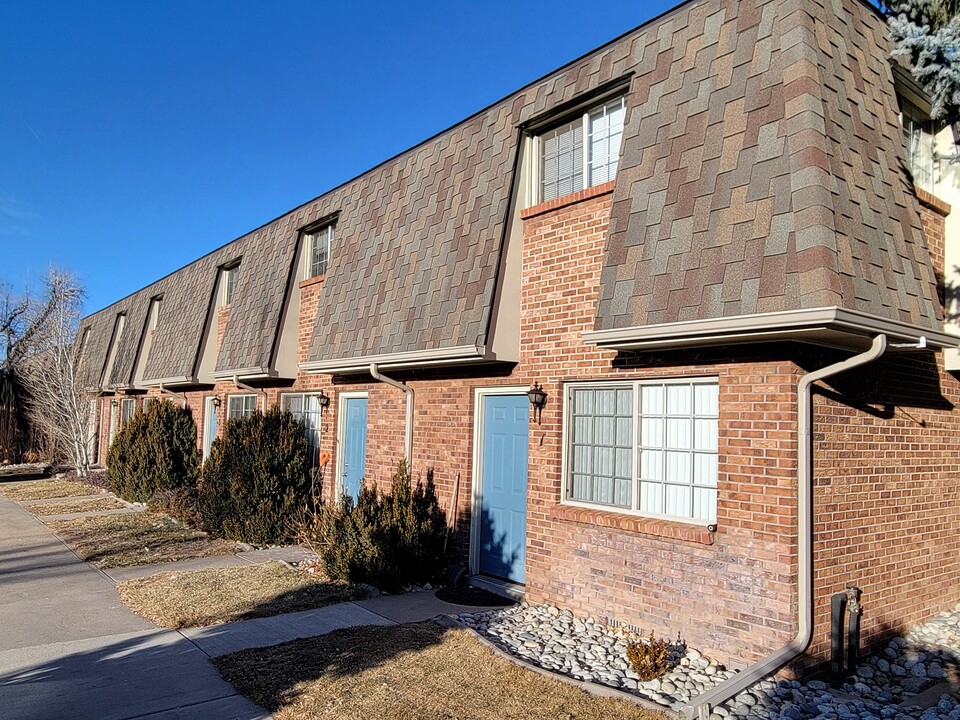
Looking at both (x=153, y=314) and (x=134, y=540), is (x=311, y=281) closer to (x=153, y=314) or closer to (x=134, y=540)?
(x=134, y=540)

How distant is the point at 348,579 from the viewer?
8.80 meters

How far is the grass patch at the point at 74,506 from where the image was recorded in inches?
613

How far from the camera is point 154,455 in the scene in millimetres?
16062

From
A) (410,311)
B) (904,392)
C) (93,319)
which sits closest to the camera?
(904,392)

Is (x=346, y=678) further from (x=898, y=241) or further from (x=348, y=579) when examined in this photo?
(x=898, y=241)

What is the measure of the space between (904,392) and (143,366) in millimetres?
19524

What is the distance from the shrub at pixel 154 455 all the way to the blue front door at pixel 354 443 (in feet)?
18.9

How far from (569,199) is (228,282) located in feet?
37.5

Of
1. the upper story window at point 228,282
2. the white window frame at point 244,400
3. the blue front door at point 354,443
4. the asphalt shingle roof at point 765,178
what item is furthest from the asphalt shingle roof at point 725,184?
the upper story window at point 228,282

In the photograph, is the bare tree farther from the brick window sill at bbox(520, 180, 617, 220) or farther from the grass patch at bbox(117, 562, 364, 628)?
the brick window sill at bbox(520, 180, 617, 220)

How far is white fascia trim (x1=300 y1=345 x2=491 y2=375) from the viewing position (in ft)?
26.1

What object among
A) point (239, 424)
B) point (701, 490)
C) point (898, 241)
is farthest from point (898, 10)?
point (239, 424)

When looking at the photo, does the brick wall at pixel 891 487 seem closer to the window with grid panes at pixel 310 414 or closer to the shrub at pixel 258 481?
the shrub at pixel 258 481

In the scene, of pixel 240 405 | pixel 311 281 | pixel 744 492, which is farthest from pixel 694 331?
pixel 240 405
